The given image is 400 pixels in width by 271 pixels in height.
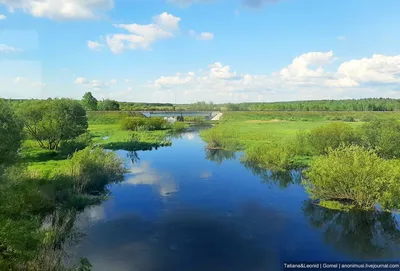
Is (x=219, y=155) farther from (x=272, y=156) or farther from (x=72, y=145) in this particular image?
(x=72, y=145)

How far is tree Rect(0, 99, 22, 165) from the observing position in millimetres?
18750

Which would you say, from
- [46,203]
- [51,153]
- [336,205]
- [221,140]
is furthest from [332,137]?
[51,153]

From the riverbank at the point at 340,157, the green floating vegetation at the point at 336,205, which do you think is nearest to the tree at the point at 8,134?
the riverbank at the point at 340,157

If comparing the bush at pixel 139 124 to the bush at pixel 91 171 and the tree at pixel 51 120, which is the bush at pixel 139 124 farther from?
the bush at pixel 91 171

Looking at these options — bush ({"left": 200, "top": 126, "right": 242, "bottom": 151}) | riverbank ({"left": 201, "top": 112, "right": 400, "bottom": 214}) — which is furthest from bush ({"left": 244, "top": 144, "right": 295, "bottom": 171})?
bush ({"left": 200, "top": 126, "right": 242, "bottom": 151})

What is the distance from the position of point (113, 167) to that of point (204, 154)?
16.0 metres

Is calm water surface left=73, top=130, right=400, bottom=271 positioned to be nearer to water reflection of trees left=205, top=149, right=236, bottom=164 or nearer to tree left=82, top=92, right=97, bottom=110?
water reflection of trees left=205, top=149, right=236, bottom=164

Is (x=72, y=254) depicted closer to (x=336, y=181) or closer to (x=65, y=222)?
(x=65, y=222)

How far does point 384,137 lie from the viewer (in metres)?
31.8

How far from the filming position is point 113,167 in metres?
29.8

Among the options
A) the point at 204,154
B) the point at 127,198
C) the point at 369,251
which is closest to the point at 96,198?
the point at 127,198

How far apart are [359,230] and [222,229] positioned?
305 inches

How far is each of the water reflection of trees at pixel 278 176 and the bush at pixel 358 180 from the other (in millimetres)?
6258

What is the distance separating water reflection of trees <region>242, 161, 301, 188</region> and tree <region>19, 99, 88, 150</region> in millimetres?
21897
